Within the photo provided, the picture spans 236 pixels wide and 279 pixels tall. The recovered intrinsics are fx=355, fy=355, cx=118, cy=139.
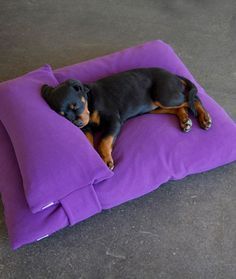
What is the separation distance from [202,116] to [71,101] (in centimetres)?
67

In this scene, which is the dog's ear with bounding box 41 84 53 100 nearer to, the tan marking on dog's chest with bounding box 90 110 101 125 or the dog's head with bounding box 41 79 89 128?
the dog's head with bounding box 41 79 89 128

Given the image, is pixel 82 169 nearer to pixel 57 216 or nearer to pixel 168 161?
pixel 57 216

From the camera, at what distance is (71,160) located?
1.53 meters

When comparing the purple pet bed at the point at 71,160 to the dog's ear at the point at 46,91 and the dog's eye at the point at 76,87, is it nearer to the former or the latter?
the dog's ear at the point at 46,91

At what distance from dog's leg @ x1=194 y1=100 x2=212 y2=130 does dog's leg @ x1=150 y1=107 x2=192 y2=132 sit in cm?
6

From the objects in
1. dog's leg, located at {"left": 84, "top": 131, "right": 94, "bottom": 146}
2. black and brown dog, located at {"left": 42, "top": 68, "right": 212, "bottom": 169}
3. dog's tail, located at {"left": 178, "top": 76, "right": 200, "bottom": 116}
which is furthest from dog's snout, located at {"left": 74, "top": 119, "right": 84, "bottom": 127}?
dog's tail, located at {"left": 178, "top": 76, "right": 200, "bottom": 116}

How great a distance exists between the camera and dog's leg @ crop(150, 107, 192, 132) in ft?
5.85

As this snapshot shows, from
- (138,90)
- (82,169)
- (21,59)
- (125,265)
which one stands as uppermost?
(138,90)

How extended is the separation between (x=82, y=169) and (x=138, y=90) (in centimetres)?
57

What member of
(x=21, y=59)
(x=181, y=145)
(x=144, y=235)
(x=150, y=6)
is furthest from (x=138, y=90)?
(x=150, y=6)

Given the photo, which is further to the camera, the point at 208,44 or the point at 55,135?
the point at 208,44

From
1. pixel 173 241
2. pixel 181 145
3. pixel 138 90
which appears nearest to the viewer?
pixel 173 241

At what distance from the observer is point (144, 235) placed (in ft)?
5.38

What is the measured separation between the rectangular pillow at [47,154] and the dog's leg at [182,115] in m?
0.48
